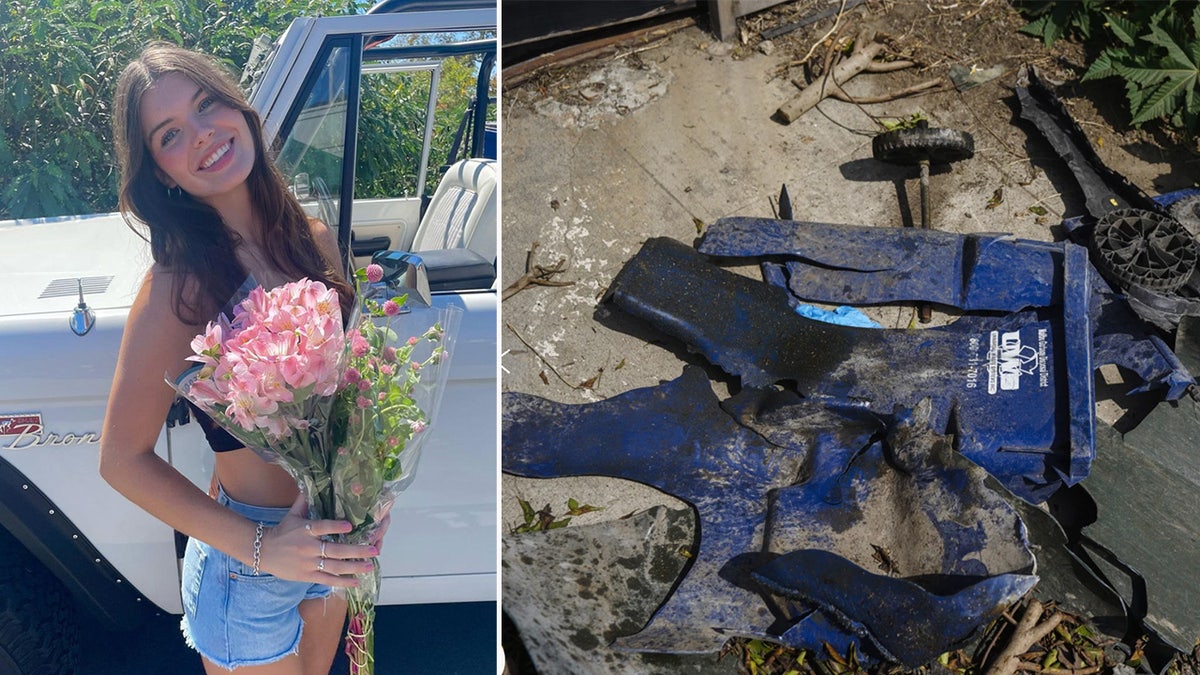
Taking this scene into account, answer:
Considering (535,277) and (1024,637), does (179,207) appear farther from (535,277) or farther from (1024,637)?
(1024,637)

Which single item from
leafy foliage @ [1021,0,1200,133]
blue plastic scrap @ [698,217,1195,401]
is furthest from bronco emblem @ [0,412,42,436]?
leafy foliage @ [1021,0,1200,133]

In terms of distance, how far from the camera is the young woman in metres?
1.75

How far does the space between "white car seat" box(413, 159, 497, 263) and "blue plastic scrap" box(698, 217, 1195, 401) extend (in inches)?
80.6

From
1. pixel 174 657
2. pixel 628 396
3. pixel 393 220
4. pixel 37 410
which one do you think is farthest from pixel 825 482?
pixel 37 410

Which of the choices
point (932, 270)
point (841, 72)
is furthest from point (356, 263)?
point (841, 72)

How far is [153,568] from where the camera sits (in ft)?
7.29

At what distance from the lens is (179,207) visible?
178 centimetres

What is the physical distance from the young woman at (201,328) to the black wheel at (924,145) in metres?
3.24

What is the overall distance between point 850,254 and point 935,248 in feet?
1.19

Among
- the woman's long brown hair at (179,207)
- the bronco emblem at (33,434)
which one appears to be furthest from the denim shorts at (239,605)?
the woman's long brown hair at (179,207)

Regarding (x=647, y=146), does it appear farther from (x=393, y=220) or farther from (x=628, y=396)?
(x=393, y=220)

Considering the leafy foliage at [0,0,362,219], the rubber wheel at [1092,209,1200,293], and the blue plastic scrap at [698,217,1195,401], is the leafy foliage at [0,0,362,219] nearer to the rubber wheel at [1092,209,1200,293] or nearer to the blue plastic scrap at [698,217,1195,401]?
the blue plastic scrap at [698,217,1195,401]

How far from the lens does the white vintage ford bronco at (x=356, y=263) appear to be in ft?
6.40

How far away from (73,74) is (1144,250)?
3981mm
